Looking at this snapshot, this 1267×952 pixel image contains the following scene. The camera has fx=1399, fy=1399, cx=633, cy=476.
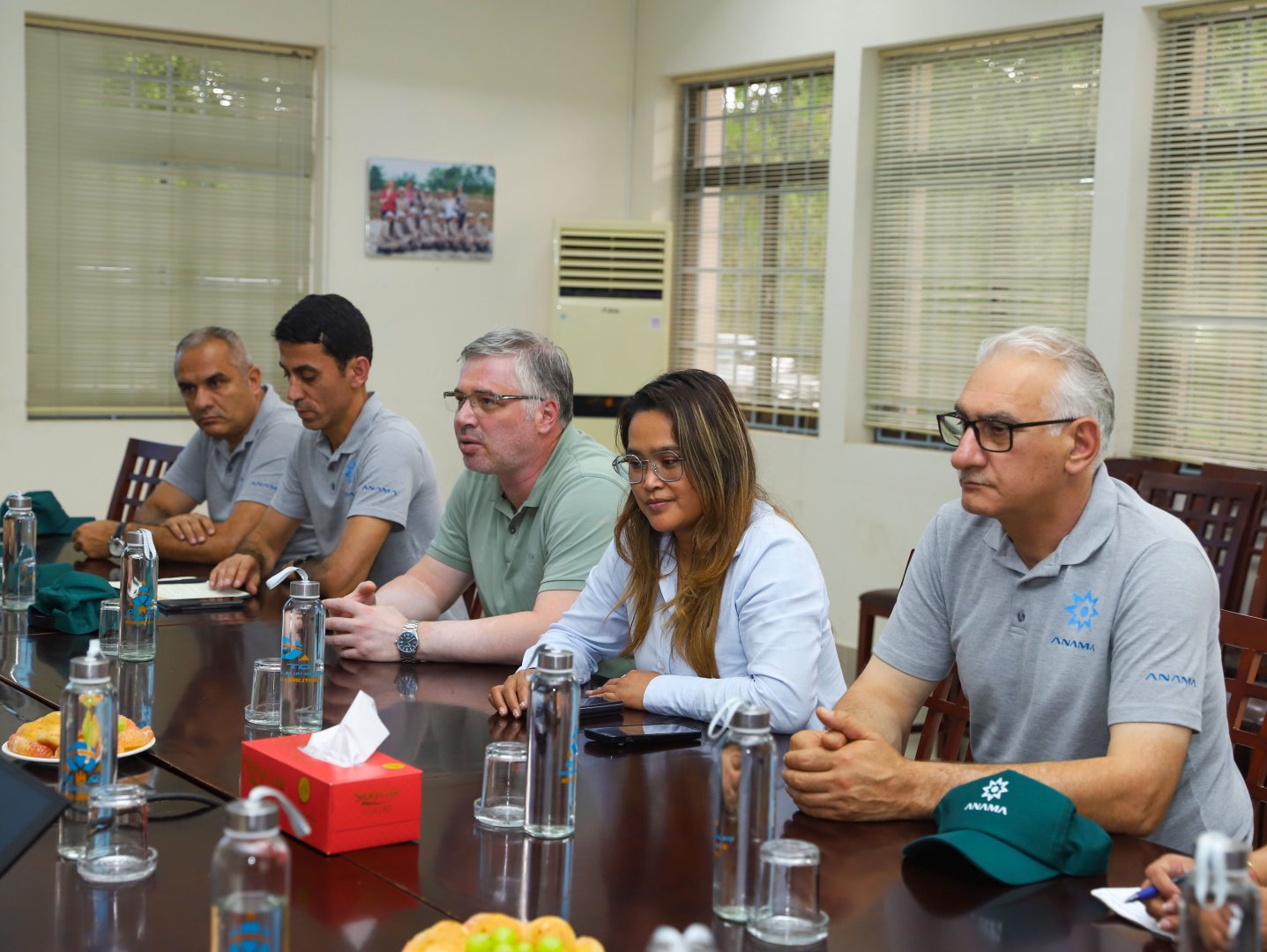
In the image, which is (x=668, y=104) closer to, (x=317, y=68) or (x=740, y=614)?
(x=317, y=68)

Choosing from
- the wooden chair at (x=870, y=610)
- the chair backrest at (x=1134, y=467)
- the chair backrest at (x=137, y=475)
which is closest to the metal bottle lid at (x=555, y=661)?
the wooden chair at (x=870, y=610)

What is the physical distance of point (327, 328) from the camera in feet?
11.9

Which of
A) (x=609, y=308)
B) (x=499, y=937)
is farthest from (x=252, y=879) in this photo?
(x=609, y=308)

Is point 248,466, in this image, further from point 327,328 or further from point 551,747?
point 551,747

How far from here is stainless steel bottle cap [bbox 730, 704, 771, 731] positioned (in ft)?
4.64

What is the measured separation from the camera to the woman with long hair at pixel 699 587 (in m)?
2.24

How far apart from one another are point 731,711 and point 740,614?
0.92m

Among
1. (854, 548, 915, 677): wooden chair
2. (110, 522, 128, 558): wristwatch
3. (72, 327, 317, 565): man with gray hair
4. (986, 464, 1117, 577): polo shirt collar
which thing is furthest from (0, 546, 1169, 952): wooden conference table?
(854, 548, 915, 677): wooden chair

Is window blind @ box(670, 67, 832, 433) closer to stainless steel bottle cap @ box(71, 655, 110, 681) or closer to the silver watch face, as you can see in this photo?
the silver watch face

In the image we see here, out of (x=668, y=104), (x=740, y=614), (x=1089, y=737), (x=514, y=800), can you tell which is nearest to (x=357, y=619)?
(x=740, y=614)

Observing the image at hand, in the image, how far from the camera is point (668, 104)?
7043 millimetres

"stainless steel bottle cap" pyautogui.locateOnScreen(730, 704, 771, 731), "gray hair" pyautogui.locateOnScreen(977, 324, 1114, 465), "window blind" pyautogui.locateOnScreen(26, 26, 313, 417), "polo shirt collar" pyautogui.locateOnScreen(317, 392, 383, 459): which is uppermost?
"window blind" pyautogui.locateOnScreen(26, 26, 313, 417)

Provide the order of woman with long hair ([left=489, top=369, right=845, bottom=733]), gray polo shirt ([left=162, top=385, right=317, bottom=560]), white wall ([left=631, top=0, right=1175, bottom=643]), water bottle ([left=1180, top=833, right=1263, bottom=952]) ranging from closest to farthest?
water bottle ([left=1180, top=833, right=1263, bottom=952]) → woman with long hair ([left=489, top=369, right=845, bottom=733]) → gray polo shirt ([left=162, top=385, right=317, bottom=560]) → white wall ([left=631, top=0, right=1175, bottom=643])

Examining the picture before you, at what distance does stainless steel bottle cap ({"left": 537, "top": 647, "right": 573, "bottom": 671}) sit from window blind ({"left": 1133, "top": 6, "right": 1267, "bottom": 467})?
13.1 ft
